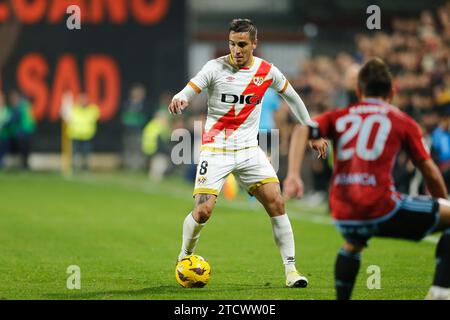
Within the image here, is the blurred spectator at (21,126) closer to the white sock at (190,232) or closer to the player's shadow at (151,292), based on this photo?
the white sock at (190,232)

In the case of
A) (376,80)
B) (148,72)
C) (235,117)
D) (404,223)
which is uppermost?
(148,72)

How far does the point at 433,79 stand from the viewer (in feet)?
63.7

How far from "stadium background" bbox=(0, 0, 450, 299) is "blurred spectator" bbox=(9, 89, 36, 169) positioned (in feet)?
0.60

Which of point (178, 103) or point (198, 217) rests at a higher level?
point (178, 103)

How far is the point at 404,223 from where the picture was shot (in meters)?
7.25

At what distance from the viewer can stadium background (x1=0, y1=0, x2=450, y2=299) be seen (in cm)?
1995

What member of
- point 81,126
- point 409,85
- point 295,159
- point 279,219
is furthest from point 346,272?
point 81,126

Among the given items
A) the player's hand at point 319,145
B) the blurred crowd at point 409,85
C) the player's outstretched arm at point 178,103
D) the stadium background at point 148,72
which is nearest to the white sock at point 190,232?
the player's outstretched arm at point 178,103

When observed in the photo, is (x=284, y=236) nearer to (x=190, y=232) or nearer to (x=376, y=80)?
(x=190, y=232)

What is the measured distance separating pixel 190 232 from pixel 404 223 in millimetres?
2895

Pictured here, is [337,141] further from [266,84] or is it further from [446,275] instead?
[266,84]

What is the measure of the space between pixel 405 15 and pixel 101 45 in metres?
8.66

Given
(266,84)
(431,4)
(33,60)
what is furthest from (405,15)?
(266,84)

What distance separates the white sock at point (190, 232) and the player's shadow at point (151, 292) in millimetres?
440
